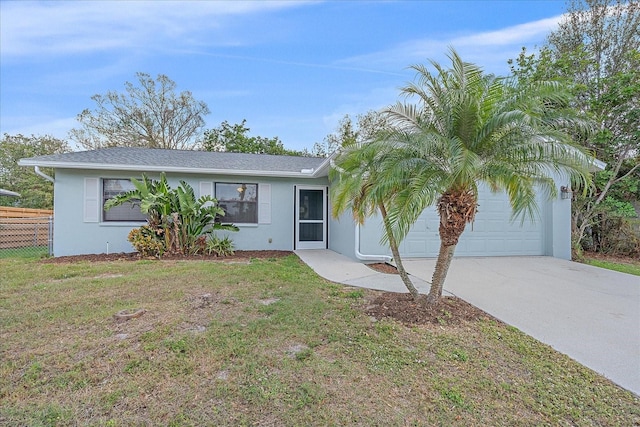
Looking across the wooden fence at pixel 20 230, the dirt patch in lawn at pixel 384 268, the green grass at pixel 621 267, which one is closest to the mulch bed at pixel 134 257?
the dirt patch in lawn at pixel 384 268

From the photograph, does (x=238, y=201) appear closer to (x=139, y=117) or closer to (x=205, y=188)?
(x=205, y=188)

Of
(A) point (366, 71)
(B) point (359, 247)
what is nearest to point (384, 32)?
(A) point (366, 71)

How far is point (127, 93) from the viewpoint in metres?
19.1

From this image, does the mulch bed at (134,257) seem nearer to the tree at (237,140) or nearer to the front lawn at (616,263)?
the front lawn at (616,263)

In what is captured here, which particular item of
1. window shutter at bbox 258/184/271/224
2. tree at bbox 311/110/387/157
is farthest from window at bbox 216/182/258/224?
tree at bbox 311/110/387/157

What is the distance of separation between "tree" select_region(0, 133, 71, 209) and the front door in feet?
46.4

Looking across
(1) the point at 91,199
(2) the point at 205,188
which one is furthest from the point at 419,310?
(1) the point at 91,199

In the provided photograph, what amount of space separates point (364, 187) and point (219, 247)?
20.3 feet

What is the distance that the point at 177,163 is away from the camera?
1009cm

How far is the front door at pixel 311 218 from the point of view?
11.0 m

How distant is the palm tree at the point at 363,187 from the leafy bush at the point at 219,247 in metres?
5.49

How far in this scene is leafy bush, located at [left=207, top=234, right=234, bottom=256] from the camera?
9492mm

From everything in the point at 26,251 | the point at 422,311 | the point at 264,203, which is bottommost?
the point at 26,251

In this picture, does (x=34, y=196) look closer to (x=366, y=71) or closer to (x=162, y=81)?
(x=162, y=81)
